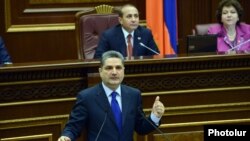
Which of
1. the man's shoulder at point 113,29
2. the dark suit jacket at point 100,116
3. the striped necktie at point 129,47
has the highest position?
the man's shoulder at point 113,29

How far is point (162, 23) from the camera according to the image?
244 inches

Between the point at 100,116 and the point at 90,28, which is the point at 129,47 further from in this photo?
the point at 100,116

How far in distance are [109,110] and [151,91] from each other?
28.1 inches

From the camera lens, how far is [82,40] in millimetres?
5004

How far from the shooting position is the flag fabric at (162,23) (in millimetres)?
6184

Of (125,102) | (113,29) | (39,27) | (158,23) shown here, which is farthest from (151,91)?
(39,27)

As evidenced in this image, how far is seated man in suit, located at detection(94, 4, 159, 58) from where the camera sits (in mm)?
4680

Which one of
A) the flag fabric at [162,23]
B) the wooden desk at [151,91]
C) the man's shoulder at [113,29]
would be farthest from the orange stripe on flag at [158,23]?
the wooden desk at [151,91]

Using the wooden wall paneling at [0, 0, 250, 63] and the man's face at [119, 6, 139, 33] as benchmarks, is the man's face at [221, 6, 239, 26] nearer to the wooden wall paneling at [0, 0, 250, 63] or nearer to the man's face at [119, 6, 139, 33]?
the man's face at [119, 6, 139, 33]

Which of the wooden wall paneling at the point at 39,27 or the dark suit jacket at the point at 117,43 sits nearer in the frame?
the dark suit jacket at the point at 117,43

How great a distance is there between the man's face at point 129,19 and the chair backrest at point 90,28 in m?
0.35

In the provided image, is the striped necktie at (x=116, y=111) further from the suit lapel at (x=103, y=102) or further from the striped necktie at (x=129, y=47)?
the striped necktie at (x=129, y=47)

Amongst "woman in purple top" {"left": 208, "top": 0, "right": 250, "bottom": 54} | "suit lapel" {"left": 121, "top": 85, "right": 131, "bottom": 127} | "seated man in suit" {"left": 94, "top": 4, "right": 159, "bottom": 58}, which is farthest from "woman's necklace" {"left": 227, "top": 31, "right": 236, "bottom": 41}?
"suit lapel" {"left": 121, "top": 85, "right": 131, "bottom": 127}

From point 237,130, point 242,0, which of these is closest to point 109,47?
point 237,130
